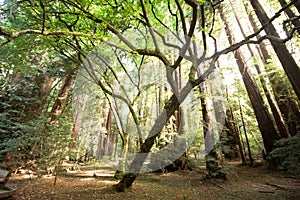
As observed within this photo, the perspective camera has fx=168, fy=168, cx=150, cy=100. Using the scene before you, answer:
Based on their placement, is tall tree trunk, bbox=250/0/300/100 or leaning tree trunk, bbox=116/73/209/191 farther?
tall tree trunk, bbox=250/0/300/100

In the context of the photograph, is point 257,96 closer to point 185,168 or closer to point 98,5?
point 185,168

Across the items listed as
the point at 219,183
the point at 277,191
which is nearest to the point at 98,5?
the point at 219,183

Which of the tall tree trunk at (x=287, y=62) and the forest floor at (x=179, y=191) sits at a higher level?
the tall tree trunk at (x=287, y=62)

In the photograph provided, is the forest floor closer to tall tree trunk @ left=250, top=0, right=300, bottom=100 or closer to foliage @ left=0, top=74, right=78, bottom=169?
foliage @ left=0, top=74, right=78, bottom=169

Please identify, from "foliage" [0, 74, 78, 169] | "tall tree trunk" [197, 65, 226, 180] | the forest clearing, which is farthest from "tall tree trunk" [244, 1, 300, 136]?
Result: "foliage" [0, 74, 78, 169]

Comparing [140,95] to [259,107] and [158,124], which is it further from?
[259,107]

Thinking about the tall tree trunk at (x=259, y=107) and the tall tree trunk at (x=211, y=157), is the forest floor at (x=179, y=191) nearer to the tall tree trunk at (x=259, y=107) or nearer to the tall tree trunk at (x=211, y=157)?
the tall tree trunk at (x=211, y=157)

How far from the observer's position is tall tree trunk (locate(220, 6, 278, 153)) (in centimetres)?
769

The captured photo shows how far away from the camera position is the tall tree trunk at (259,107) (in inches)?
303

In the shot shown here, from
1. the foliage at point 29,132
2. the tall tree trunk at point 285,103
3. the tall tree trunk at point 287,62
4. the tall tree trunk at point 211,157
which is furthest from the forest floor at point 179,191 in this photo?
the tall tree trunk at point 287,62

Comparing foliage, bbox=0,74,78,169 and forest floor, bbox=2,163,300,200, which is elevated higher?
foliage, bbox=0,74,78,169

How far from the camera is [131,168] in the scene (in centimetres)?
426

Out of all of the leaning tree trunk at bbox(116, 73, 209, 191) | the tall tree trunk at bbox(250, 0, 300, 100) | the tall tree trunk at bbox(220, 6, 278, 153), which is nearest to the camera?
the leaning tree trunk at bbox(116, 73, 209, 191)

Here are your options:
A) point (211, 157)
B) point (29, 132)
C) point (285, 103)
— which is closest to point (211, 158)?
point (211, 157)
